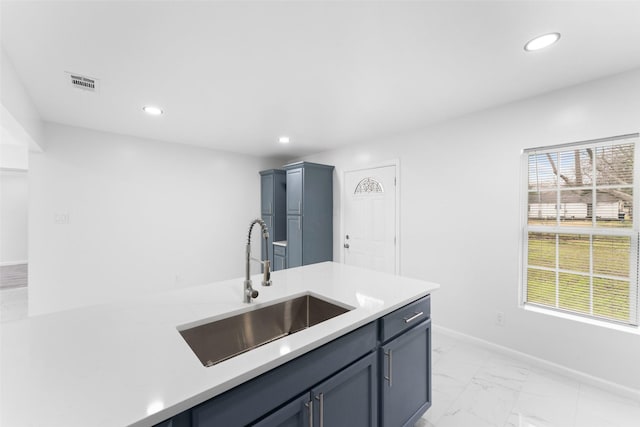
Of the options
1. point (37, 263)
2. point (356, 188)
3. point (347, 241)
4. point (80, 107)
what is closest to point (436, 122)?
point (356, 188)

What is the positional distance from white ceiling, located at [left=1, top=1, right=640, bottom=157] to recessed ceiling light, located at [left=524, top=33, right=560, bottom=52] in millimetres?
55

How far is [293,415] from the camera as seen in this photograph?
963mm

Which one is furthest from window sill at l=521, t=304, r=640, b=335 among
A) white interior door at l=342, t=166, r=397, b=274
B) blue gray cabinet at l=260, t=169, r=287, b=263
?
blue gray cabinet at l=260, t=169, r=287, b=263

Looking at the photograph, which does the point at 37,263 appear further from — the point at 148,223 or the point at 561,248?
the point at 561,248

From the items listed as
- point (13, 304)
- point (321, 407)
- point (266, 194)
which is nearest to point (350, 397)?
point (321, 407)

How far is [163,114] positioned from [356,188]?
259 cm

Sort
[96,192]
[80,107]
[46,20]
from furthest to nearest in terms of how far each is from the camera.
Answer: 1. [96,192]
2. [80,107]
3. [46,20]

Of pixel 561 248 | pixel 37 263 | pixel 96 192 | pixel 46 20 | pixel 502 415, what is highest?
pixel 46 20

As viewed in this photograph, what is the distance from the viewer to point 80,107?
263 cm

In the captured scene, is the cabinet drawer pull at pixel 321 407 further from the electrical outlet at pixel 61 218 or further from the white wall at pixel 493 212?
the electrical outlet at pixel 61 218

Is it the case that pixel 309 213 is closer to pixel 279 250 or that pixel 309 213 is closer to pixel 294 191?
pixel 294 191

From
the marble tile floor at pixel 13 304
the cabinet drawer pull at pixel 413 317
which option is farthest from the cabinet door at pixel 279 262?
the marble tile floor at pixel 13 304

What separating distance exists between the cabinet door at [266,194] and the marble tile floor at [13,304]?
344cm

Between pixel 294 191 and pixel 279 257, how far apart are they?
4.06 feet
